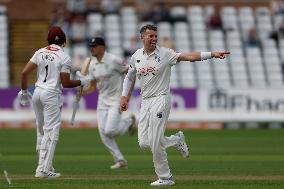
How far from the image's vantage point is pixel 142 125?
14.4 m

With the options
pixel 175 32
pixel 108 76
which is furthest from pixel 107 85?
pixel 175 32

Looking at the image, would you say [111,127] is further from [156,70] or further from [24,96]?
[156,70]

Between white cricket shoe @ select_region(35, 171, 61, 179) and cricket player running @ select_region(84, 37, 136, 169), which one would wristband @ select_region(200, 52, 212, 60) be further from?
cricket player running @ select_region(84, 37, 136, 169)

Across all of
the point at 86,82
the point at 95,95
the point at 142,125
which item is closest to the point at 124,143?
the point at 95,95

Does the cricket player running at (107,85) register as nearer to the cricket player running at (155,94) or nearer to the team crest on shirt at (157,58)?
the cricket player running at (155,94)

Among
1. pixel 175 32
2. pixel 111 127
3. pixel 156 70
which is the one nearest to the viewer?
pixel 156 70

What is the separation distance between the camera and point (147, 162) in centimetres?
1958

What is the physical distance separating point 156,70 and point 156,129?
817 mm

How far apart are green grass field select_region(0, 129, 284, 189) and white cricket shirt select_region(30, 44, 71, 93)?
4.67 ft

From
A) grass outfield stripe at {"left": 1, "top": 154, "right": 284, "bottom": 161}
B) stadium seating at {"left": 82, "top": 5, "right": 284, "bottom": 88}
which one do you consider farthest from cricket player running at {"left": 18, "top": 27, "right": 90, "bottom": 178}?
stadium seating at {"left": 82, "top": 5, "right": 284, "bottom": 88}

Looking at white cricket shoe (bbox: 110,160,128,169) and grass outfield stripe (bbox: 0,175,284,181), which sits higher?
grass outfield stripe (bbox: 0,175,284,181)

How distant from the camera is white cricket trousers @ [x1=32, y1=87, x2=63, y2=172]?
50.5 feet

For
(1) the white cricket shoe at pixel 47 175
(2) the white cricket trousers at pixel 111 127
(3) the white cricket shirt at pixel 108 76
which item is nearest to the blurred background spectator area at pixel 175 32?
(3) the white cricket shirt at pixel 108 76

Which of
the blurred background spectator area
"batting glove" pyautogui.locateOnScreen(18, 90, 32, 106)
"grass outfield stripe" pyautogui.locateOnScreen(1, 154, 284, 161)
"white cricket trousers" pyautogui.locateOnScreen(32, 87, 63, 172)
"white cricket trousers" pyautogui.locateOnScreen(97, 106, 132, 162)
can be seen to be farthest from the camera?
the blurred background spectator area
